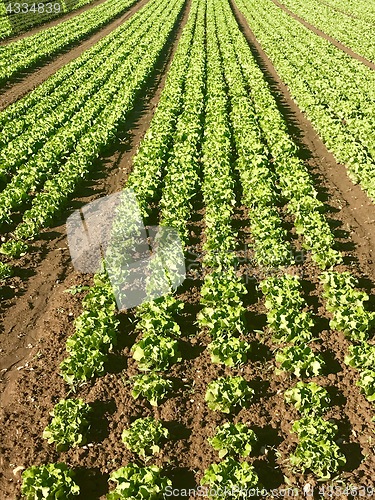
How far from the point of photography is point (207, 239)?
41.6 feet

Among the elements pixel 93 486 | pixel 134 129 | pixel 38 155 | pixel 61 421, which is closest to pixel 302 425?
pixel 93 486

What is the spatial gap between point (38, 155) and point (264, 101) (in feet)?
38.3

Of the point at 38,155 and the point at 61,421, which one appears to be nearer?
the point at 61,421

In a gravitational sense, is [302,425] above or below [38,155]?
below

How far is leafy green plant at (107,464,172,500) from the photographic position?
670 cm

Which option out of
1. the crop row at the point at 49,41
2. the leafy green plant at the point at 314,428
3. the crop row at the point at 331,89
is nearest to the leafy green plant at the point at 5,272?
the leafy green plant at the point at 314,428

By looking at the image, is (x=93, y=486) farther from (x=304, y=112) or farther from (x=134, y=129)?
(x=304, y=112)

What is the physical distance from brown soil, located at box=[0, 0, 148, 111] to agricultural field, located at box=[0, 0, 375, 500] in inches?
123

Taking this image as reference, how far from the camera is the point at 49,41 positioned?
3862 cm

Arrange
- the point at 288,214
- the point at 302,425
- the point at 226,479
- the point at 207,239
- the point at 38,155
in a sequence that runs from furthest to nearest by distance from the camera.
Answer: the point at 38,155
the point at 288,214
the point at 207,239
the point at 302,425
the point at 226,479

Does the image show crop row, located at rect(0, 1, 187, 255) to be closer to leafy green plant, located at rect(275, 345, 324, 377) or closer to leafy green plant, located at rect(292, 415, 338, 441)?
leafy green plant, located at rect(275, 345, 324, 377)

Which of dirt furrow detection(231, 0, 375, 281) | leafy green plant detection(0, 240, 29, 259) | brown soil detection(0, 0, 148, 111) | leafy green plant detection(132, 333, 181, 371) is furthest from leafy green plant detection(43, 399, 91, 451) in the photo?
brown soil detection(0, 0, 148, 111)

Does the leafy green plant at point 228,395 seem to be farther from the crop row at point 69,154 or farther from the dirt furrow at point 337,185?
the crop row at point 69,154

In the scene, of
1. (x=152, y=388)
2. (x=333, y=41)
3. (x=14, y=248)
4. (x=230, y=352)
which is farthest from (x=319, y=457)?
(x=333, y=41)
